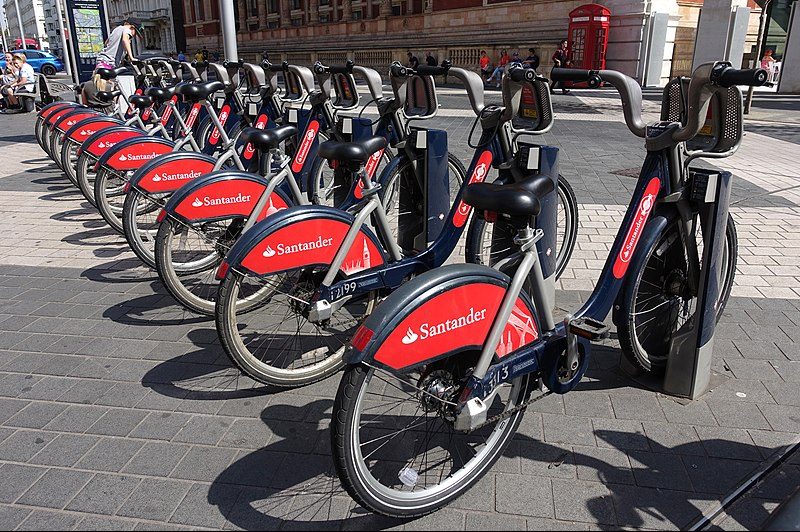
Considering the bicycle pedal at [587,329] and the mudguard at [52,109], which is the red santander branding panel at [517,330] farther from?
the mudguard at [52,109]

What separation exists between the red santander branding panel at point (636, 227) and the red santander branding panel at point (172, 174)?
296cm

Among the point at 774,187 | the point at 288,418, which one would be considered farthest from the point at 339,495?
the point at 774,187

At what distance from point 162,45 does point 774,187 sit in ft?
225

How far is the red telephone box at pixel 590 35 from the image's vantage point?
871 inches

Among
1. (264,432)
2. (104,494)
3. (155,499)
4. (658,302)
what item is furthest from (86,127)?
(658,302)

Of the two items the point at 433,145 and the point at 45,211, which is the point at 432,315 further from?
the point at 45,211

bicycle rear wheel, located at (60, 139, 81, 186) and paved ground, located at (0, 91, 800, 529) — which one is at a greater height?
bicycle rear wheel, located at (60, 139, 81, 186)

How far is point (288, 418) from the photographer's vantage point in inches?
116

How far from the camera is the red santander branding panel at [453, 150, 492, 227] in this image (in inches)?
149

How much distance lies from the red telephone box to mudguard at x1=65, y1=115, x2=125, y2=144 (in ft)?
61.3

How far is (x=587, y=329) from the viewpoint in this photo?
8.17 ft

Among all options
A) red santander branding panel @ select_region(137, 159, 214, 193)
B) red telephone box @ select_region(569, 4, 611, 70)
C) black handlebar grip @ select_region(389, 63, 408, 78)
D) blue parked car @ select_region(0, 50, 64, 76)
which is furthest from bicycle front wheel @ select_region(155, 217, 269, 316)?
blue parked car @ select_region(0, 50, 64, 76)

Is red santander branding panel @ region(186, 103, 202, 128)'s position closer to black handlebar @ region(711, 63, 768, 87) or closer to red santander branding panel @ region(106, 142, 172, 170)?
red santander branding panel @ region(106, 142, 172, 170)

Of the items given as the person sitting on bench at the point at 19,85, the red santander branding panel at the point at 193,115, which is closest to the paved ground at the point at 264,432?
the red santander branding panel at the point at 193,115
